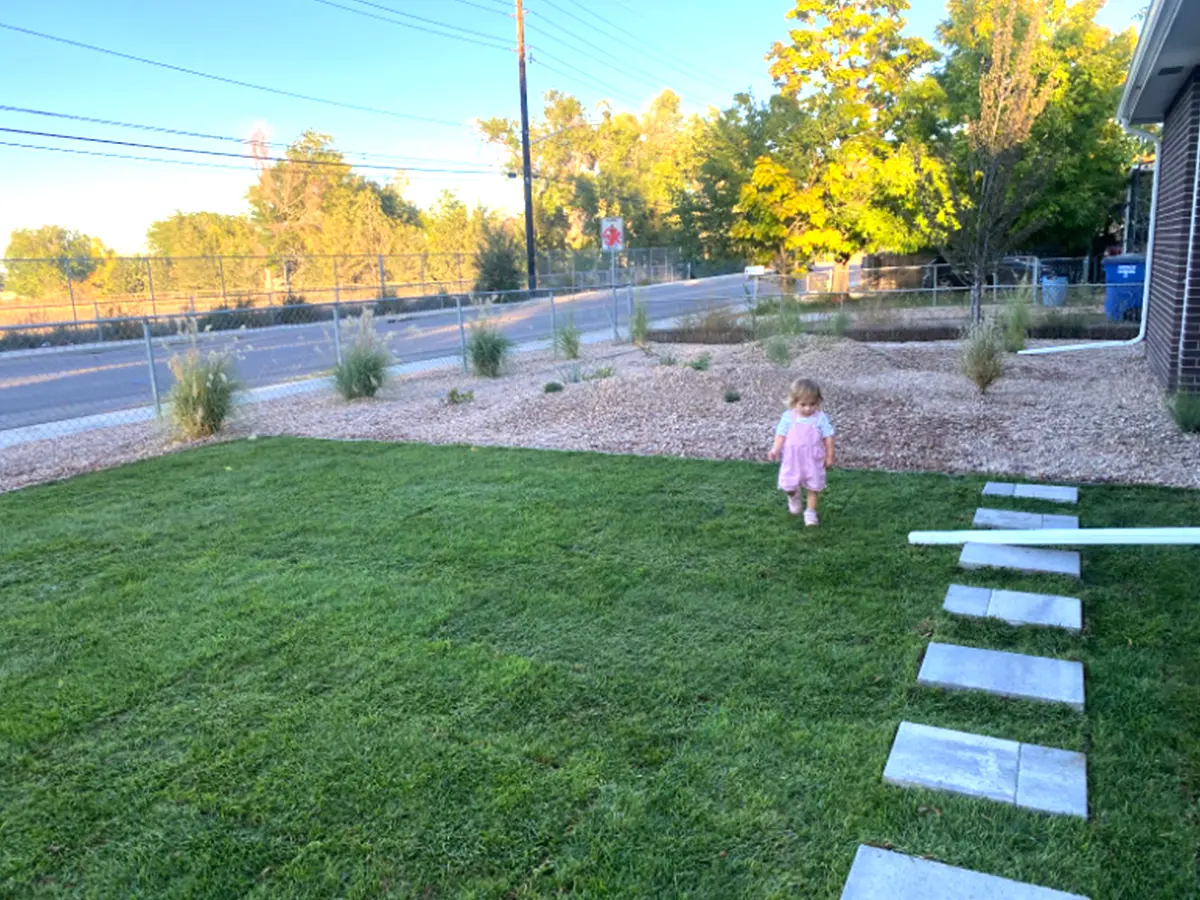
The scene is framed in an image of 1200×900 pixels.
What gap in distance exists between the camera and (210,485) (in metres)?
6.10

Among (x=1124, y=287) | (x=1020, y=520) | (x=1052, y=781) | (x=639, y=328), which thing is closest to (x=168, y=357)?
(x=639, y=328)

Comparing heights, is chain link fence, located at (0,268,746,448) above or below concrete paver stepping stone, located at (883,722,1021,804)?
above

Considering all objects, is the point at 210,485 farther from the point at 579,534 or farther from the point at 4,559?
the point at 579,534

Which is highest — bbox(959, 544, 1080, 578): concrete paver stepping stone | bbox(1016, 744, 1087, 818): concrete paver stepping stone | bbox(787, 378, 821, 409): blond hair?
bbox(787, 378, 821, 409): blond hair

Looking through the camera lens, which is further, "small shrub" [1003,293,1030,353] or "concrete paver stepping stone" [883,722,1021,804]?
"small shrub" [1003,293,1030,353]

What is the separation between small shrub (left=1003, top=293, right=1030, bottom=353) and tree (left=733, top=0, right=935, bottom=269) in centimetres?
1029

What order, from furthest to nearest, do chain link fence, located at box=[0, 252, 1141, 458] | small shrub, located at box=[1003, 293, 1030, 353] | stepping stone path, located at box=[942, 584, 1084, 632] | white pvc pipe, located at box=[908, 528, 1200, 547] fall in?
1. small shrub, located at box=[1003, 293, 1030, 353]
2. chain link fence, located at box=[0, 252, 1141, 458]
3. white pvc pipe, located at box=[908, 528, 1200, 547]
4. stepping stone path, located at box=[942, 584, 1084, 632]

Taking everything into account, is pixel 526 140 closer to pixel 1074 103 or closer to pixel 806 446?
pixel 1074 103

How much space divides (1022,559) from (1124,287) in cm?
1255

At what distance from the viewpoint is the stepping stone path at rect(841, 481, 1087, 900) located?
203 centimetres

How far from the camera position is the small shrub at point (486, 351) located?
38.0ft

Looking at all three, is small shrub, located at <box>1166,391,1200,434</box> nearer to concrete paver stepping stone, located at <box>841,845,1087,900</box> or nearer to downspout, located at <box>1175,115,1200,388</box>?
downspout, located at <box>1175,115,1200,388</box>

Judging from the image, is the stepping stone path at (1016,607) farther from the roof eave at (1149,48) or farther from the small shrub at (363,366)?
the small shrub at (363,366)

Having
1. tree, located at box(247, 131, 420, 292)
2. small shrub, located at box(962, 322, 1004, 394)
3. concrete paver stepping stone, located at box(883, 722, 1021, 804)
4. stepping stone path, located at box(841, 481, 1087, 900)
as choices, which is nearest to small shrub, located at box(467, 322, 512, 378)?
small shrub, located at box(962, 322, 1004, 394)
